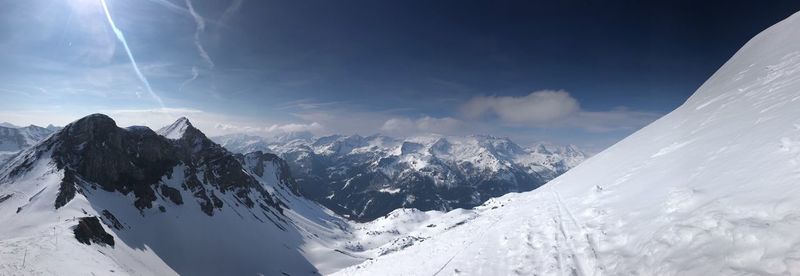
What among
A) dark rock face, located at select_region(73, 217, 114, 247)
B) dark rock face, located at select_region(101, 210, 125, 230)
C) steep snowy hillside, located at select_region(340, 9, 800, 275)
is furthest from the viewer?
dark rock face, located at select_region(101, 210, 125, 230)

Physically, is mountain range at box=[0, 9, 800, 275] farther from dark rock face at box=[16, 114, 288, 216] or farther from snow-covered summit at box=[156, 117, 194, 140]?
snow-covered summit at box=[156, 117, 194, 140]

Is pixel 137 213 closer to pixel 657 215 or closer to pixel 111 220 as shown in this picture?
pixel 111 220

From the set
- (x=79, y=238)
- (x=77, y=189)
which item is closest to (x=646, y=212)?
(x=79, y=238)

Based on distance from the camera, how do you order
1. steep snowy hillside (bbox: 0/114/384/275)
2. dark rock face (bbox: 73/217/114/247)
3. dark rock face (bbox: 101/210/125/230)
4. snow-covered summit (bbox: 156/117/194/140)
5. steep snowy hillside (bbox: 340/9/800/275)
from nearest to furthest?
steep snowy hillside (bbox: 340/9/800/275) → steep snowy hillside (bbox: 0/114/384/275) → dark rock face (bbox: 73/217/114/247) → dark rock face (bbox: 101/210/125/230) → snow-covered summit (bbox: 156/117/194/140)

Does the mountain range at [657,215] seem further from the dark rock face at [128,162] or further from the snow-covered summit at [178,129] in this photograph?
the snow-covered summit at [178,129]

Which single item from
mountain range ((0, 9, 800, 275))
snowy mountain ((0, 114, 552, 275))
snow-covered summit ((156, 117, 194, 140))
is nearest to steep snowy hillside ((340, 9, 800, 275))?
mountain range ((0, 9, 800, 275))

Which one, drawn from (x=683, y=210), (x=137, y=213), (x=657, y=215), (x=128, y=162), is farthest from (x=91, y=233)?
(x=683, y=210)
